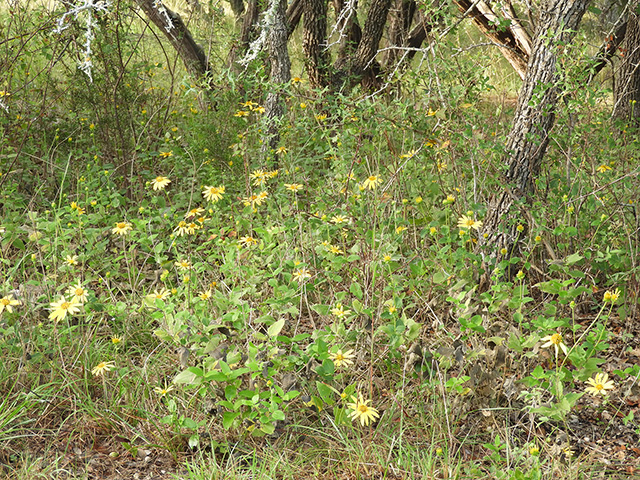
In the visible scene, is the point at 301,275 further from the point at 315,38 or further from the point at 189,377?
the point at 315,38

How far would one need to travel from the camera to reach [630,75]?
5.05 meters

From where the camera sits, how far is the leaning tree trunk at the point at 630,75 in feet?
18.0

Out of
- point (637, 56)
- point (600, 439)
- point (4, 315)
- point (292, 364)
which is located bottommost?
point (600, 439)

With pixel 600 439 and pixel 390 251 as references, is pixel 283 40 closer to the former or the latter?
pixel 390 251

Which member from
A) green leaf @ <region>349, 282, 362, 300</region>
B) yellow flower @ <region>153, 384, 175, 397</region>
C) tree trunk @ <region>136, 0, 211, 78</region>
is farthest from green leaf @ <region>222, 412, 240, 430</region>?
tree trunk @ <region>136, 0, 211, 78</region>

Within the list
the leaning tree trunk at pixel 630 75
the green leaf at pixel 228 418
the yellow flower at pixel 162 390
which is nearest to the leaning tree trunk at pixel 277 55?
the yellow flower at pixel 162 390

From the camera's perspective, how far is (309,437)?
268 centimetres

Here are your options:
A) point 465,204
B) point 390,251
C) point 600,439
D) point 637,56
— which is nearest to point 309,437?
point 390,251

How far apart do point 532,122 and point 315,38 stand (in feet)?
10.7

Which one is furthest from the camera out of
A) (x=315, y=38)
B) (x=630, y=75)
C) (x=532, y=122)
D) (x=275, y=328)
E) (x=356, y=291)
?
(x=315, y=38)

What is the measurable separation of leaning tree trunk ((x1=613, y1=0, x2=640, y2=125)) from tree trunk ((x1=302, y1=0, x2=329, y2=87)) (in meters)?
2.51

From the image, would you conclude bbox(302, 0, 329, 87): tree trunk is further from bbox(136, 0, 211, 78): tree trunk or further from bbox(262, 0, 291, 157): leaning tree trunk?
bbox(262, 0, 291, 157): leaning tree trunk

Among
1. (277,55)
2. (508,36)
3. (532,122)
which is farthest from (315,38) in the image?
(532,122)

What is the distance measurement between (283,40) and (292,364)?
9.93ft
